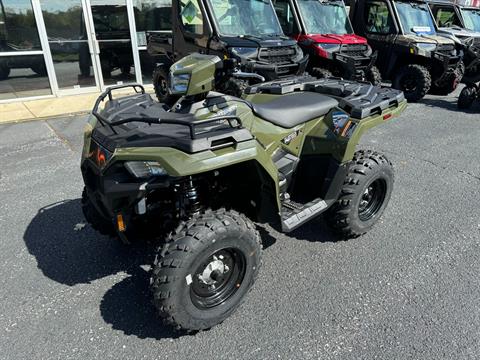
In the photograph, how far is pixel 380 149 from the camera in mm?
5402

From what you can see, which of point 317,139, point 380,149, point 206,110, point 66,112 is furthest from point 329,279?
point 66,112

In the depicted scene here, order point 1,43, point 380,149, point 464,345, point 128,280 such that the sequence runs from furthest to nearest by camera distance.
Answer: point 1,43 → point 380,149 → point 128,280 → point 464,345

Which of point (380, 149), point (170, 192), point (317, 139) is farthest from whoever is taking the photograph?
point (380, 149)

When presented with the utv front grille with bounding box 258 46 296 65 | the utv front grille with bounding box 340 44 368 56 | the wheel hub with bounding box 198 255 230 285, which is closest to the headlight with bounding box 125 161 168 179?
the wheel hub with bounding box 198 255 230 285

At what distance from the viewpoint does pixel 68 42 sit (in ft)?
26.7

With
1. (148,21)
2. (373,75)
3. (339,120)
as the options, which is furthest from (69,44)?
(339,120)

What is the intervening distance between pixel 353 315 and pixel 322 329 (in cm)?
26

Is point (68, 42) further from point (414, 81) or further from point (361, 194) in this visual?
point (414, 81)

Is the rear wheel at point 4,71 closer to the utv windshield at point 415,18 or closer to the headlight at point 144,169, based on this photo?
the headlight at point 144,169

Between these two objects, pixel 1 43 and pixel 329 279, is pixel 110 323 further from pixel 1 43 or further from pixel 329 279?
pixel 1 43

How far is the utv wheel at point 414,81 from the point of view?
8258mm

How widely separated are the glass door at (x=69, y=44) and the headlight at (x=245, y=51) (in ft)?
13.1

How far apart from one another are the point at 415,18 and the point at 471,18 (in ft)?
15.5

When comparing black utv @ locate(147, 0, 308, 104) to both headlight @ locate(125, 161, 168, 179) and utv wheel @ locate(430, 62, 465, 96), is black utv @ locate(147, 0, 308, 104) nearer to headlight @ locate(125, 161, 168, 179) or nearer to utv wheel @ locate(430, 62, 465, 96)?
headlight @ locate(125, 161, 168, 179)
